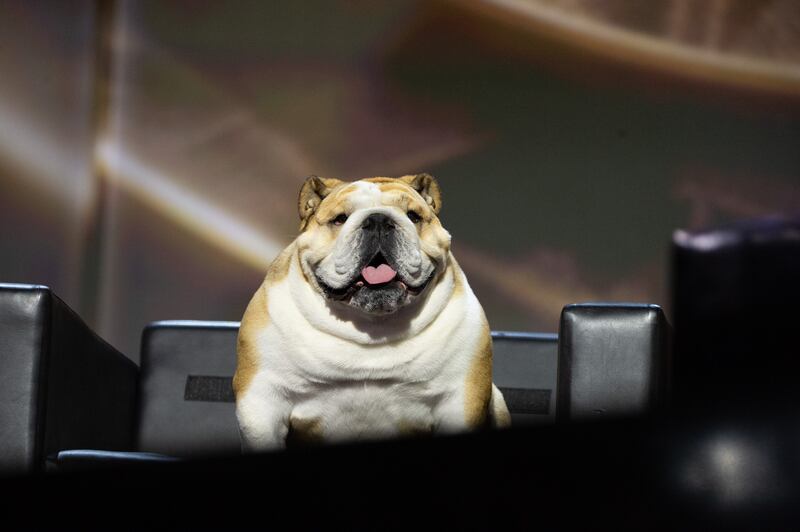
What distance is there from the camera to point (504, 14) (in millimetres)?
4098

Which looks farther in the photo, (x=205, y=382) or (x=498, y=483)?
(x=205, y=382)

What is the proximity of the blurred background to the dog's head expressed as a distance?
2.13m

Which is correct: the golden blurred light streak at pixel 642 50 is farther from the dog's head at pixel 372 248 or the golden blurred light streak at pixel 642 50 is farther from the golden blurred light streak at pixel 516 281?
the dog's head at pixel 372 248

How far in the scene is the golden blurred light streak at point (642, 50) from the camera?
398cm

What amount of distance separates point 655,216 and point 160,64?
2.01 m

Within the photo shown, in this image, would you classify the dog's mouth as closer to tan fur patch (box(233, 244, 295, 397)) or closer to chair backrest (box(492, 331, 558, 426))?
tan fur patch (box(233, 244, 295, 397))

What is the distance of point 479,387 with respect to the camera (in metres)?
1.87

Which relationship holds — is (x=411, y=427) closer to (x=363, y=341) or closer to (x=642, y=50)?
(x=363, y=341)

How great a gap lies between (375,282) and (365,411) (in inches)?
9.9

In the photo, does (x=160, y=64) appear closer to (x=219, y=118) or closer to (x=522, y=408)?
(x=219, y=118)

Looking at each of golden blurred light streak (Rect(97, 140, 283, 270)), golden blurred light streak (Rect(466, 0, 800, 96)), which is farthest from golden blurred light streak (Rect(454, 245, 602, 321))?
golden blurred light streak (Rect(97, 140, 283, 270))

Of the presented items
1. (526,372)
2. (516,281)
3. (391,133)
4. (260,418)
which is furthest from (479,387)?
(391,133)

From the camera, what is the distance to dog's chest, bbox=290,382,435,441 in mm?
1870

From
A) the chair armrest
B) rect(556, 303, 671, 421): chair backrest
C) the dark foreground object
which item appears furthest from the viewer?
rect(556, 303, 671, 421): chair backrest
